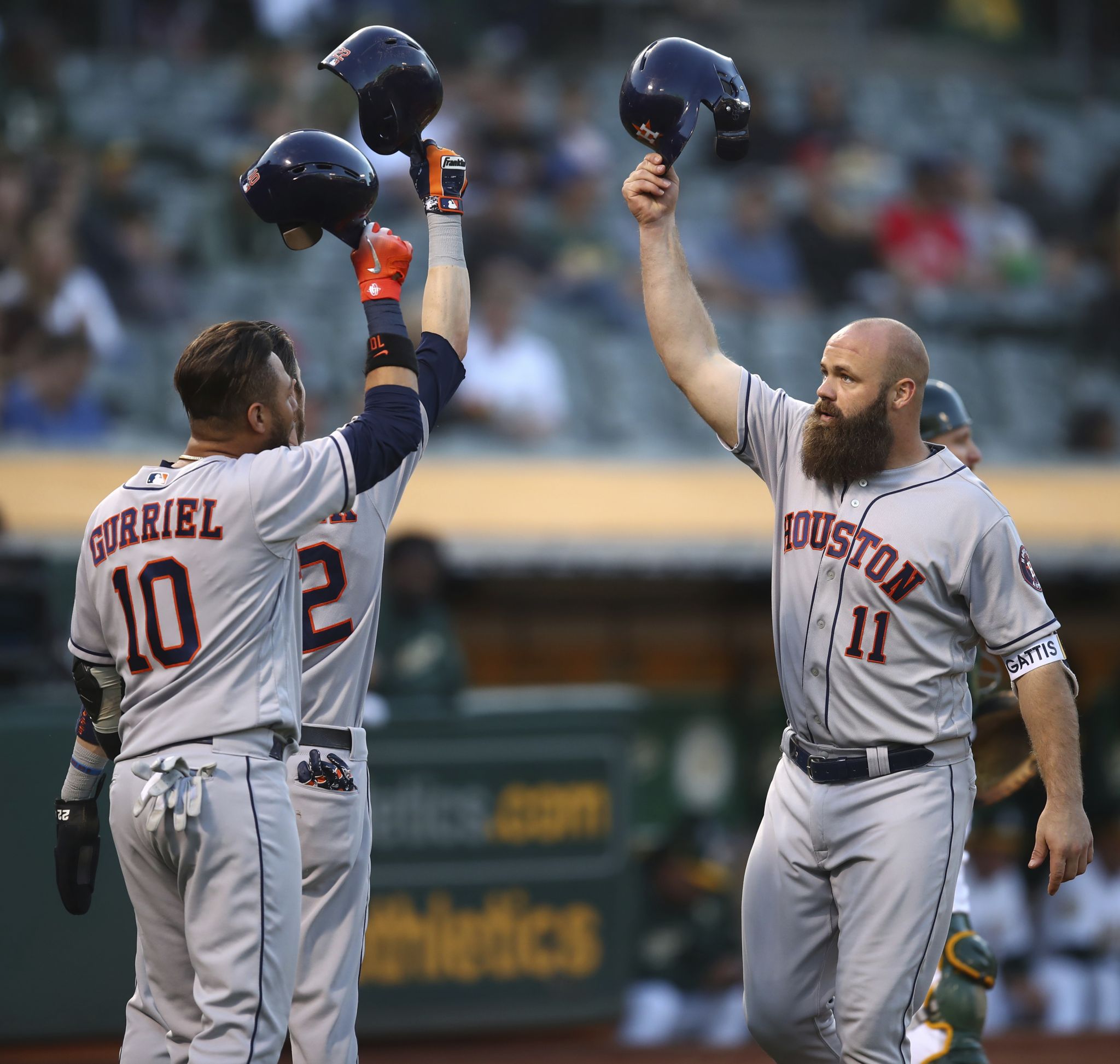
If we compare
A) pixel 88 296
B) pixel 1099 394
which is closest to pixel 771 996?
pixel 88 296

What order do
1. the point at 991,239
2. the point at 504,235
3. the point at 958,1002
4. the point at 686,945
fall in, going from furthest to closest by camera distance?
the point at 991,239
the point at 504,235
the point at 686,945
the point at 958,1002

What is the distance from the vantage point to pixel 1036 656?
3.35m

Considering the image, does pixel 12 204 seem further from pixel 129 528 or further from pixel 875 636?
pixel 875 636

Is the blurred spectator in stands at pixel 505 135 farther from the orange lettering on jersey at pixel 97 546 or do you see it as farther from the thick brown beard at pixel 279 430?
the orange lettering on jersey at pixel 97 546

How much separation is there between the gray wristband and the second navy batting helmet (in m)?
1.48

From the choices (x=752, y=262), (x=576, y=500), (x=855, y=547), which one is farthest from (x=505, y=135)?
(x=855, y=547)

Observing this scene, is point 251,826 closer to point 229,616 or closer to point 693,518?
point 229,616

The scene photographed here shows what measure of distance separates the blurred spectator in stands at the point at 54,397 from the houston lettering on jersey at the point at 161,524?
5192mm

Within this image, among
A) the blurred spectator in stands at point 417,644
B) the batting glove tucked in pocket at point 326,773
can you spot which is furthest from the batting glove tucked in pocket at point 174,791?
the blurred spectator in stands at point 417,644

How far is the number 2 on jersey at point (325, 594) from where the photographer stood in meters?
3.59

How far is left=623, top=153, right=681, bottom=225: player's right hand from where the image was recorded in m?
3.74

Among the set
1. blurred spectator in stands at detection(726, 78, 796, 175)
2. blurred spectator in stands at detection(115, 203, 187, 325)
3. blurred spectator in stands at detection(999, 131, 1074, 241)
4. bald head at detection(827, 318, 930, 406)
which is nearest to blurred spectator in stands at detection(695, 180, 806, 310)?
blurred spectator in stands at detection(726, 78, 796, 175)

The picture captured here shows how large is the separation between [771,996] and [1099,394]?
310 inches

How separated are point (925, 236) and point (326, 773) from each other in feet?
29.5
